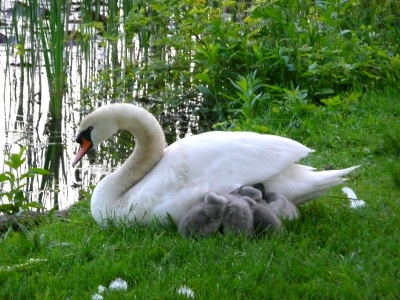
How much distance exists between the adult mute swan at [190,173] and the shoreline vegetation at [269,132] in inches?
5.5

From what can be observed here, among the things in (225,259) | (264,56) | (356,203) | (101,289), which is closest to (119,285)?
(101,289)

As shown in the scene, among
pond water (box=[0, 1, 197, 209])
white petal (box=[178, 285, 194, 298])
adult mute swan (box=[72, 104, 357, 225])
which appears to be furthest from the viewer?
pond water (box=[0, 1, 197, 209])

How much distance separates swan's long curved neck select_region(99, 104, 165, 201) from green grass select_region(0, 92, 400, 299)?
31cm

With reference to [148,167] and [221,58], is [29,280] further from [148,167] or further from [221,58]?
[221,58]

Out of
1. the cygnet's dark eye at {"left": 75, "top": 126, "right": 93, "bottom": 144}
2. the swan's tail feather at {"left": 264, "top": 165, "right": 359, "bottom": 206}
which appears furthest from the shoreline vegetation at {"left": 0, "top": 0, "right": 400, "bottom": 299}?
the cygnet's dark eye at {"left": 75, "top": 126, "right": 93, "bottom": 144}

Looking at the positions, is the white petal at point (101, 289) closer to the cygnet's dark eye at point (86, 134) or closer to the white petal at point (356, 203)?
the cygnet's dark eye at point (86, 134)

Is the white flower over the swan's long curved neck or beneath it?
beneath

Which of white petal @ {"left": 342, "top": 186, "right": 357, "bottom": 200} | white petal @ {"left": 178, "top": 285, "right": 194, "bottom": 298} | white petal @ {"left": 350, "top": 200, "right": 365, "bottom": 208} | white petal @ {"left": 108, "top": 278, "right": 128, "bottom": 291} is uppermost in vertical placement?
white petal @ {"left": 178, "top": 285, "right": 194, "bottom": 298}

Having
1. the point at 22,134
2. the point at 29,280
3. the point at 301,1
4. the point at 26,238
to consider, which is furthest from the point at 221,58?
the point at 29,280

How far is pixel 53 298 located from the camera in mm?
3658

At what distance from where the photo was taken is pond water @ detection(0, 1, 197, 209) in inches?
290

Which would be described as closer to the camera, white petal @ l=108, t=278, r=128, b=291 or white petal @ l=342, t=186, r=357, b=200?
white petal @ l=108, t=278, r=128, b=291

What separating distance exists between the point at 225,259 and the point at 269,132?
2.64m

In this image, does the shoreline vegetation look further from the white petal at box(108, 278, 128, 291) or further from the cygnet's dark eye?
the cygnet's dark eye
